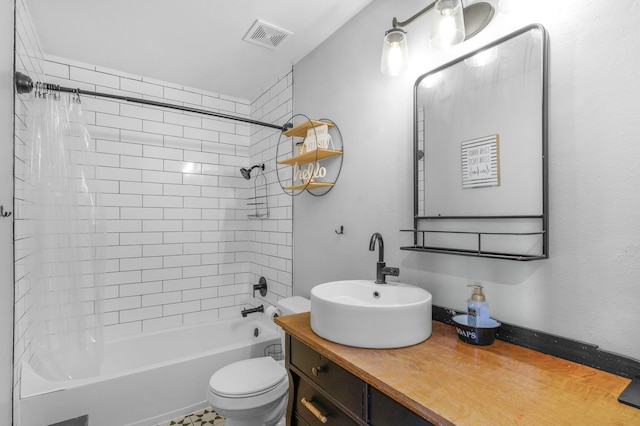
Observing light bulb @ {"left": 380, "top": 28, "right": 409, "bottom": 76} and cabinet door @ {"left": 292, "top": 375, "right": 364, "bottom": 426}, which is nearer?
cabinet door @ {"left": 292, "top": 375, "right": 364, "bottom": 426}

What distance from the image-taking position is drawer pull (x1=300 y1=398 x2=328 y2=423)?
112 centimetres

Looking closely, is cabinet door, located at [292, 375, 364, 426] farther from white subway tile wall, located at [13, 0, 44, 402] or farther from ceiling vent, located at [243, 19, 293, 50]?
ceiling vent, located at [243, 19, 293, 50]

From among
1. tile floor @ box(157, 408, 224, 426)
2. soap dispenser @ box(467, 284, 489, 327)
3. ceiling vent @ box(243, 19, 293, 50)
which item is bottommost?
tile floor @ box(157, 408, 224, 426)

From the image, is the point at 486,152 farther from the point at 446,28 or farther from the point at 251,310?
the point at 251,310

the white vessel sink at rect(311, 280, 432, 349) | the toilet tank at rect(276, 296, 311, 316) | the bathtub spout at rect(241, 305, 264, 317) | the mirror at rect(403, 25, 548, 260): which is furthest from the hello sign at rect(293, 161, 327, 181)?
the bathtub spout at rect(241, 305, 264, 317)

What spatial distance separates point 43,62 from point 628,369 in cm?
350

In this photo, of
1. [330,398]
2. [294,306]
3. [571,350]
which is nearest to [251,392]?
[294,306]

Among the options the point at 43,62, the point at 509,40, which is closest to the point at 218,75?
the point at 43,62

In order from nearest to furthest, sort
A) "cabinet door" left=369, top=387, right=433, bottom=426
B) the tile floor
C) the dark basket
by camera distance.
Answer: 1. "cabinet door" left=369, top=387, right=433, bottom=426
2. the dark basket
3. the tile floor

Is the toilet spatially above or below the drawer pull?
below

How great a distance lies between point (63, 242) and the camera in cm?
162

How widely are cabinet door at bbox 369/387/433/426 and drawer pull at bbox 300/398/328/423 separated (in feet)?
0.80

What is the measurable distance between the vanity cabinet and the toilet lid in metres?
0.44

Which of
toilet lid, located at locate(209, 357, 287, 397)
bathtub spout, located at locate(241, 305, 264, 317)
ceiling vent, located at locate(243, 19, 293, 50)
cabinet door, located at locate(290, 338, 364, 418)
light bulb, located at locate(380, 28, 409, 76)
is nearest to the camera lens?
cabinet door, located at locate(290, 338, 364, 418)
